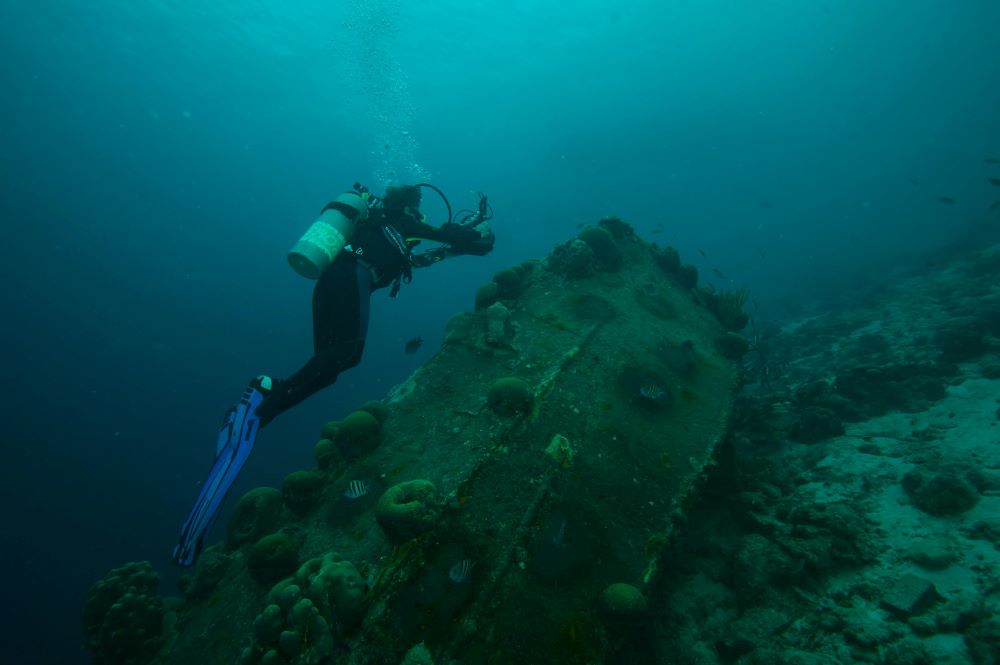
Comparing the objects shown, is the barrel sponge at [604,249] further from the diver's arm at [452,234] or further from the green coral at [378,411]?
the green coral at [378,411]

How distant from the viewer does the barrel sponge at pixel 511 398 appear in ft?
16.5

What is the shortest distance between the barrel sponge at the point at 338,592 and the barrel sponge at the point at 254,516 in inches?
77.9

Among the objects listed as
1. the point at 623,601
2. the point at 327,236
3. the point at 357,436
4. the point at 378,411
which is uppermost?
the point at 327,236

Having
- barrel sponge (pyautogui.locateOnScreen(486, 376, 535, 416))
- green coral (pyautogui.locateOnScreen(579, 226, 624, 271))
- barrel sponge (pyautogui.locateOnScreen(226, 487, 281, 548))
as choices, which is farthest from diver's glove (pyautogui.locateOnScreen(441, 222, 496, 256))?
barrel sponge (pyautogui.locateOnScreen(226, 487, 281, 548))

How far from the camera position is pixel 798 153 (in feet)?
429

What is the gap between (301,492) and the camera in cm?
509

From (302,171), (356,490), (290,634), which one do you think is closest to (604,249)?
(356,490)

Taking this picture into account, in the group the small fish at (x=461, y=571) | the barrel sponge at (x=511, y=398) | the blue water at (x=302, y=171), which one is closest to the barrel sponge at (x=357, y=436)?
the barrel sponge at (x=511, y=398)

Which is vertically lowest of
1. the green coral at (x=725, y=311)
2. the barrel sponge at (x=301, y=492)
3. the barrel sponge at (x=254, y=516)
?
the barrel sponge at (x=254, y=516)

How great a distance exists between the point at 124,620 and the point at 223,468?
1.96 meters

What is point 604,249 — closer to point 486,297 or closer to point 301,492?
point 486,297

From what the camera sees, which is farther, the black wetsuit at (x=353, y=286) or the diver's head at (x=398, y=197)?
the diver's head at (x=398, y=197)

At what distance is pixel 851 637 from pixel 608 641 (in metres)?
2.17

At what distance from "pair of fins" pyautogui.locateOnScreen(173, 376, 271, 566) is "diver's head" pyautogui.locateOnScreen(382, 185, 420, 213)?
10.1ft
